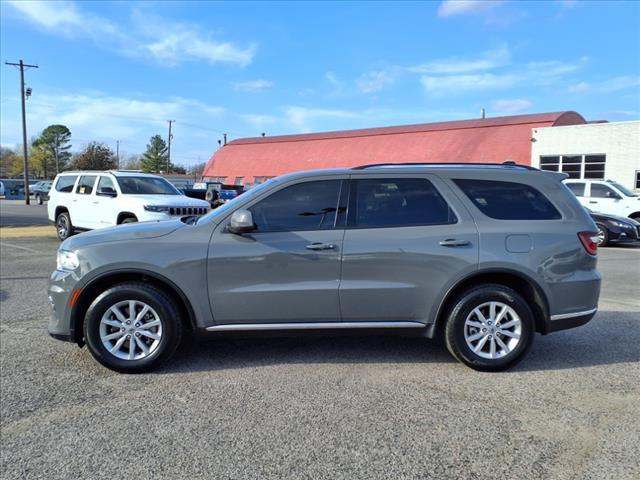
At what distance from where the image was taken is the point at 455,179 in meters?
4.47

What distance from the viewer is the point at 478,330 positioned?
14.1ft

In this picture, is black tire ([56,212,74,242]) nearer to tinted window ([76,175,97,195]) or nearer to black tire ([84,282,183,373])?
tinted window ([76,175,97,195])

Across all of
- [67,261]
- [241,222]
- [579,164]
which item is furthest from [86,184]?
[579,164]

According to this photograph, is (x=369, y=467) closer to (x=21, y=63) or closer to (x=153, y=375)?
(x=153, y=375)

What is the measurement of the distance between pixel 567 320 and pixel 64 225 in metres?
12.6

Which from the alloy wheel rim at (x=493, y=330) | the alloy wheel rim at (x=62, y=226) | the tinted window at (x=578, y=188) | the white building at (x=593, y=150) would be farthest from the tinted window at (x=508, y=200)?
the white building at (x=593, y=150)

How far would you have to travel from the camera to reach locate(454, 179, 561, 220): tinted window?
14.4 feet

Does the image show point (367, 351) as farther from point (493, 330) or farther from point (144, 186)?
point (144, 186)

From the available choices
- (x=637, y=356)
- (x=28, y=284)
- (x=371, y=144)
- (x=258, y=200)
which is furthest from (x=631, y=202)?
(x=371, y=144)

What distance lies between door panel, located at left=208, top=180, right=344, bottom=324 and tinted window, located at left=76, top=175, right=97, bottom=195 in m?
9.79

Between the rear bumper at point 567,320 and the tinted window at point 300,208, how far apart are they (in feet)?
6.86

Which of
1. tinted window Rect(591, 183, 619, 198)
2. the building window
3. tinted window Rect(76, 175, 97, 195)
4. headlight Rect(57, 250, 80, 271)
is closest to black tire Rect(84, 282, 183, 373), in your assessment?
headlight Rect(57, 250, 80, 271)

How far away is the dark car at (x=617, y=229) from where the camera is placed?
13.6 metres

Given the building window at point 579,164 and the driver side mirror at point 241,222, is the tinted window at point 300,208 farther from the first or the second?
the building window at point 579,164
